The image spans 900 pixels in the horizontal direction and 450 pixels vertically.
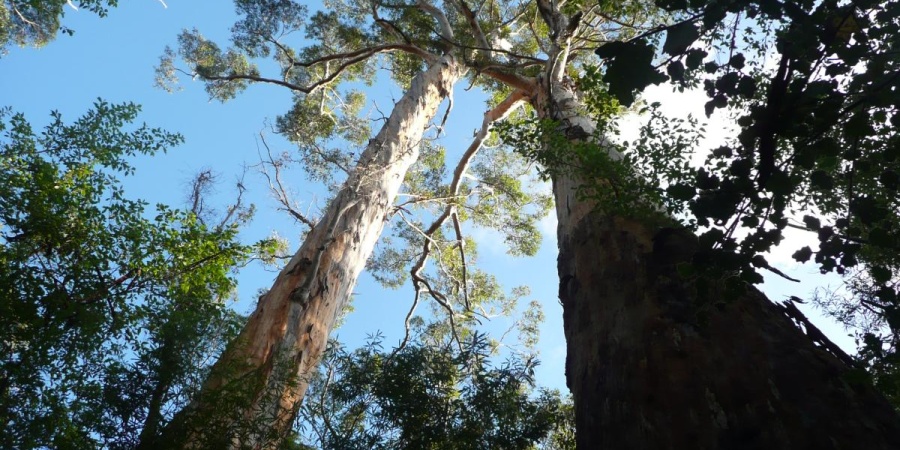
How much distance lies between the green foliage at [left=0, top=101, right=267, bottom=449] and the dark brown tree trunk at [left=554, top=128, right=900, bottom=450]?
2.20 metres

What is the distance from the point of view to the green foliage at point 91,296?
350cm

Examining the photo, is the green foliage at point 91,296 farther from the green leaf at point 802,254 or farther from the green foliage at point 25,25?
the green foliage at point 25,25

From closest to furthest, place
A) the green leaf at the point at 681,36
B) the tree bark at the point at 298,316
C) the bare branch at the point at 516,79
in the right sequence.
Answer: the green leaf at the point at 681,36 < the tree bark at the point at 298,316 < the bare branch at the point at 516,79

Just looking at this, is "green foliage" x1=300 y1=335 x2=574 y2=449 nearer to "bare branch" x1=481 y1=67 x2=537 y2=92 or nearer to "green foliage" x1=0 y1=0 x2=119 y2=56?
"bare branch" x1=481 y1=67 x2=537 y2=92

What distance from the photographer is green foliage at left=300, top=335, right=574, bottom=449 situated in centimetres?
343

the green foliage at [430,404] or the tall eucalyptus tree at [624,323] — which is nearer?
the tall eucalyptus tree at [624,323]

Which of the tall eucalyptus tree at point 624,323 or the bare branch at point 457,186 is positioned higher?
the bare branch at point 457,186

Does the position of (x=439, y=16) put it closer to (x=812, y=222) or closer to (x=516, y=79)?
(x=516, y=79)

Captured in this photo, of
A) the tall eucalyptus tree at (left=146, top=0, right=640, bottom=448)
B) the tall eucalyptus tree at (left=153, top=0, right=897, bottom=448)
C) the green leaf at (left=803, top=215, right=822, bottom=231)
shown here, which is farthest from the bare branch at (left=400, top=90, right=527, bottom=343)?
the green leaf at (left=803, top=215, right=822, bottom=231)

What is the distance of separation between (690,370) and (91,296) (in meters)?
3.69

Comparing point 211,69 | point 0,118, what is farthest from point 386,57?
point 0,118

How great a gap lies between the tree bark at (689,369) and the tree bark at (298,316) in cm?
170

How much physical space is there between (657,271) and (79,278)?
3.62 metres

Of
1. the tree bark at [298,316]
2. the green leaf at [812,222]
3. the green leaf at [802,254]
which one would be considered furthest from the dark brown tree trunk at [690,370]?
the tree bark at [298,316]
